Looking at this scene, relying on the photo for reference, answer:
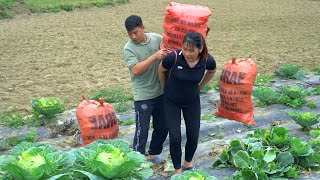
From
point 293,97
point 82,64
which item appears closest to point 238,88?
point 293,97

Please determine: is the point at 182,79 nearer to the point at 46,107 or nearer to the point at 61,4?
the point at 46,107

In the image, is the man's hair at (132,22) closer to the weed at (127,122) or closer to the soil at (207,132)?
the soil at (207,132)

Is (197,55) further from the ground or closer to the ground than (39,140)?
further from the ground

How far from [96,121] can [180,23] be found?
1.26 m

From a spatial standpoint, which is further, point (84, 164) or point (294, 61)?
point (294, 61)

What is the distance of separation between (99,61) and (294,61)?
4.00m

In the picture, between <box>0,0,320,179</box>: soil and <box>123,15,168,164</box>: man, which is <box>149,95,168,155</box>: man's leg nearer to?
<box>123,15,168,164</box>: man

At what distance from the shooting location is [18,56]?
408 inches

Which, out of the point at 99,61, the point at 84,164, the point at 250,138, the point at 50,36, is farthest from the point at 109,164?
the point at 50,36

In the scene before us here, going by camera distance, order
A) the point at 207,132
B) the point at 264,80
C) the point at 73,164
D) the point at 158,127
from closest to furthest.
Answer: the point at 73,164 < the point at 158,127 < the point at 207,132 < the point at 264,80

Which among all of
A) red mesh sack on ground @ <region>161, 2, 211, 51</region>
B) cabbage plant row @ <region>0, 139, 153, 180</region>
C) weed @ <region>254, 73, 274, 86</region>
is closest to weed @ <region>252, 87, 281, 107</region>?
weed @ <region>254, 73, 274, 86</region>

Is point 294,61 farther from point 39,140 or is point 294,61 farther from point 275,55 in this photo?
point 39,140

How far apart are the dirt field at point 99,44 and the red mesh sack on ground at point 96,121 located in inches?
97.1

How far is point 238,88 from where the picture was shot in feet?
17.7
